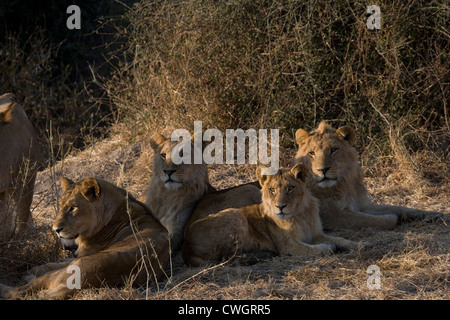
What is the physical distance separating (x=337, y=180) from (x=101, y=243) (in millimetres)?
2216

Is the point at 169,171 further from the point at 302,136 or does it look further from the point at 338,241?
the point at 338,241

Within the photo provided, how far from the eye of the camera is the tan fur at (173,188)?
6.43 metres

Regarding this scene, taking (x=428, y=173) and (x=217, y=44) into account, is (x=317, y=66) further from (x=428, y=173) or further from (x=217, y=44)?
(x=428, y=173)

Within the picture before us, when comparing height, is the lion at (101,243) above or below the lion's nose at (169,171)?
below

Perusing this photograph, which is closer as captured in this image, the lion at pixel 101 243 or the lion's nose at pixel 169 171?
the lion at pixel 101 243

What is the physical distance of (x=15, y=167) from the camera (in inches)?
254

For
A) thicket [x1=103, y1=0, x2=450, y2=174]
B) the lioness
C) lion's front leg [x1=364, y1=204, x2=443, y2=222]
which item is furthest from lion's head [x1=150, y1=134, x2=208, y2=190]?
thicket [x1=103, y1=0, x2=450, y2=174]

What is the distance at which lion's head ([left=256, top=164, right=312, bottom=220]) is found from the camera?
5863mm

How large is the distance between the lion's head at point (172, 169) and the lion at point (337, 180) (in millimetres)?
901

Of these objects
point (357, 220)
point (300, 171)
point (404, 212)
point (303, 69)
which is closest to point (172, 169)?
point (300, 171)

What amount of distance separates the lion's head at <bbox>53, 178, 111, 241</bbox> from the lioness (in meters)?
0.78

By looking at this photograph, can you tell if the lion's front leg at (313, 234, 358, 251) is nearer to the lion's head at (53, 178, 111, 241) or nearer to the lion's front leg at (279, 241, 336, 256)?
the lion's front leg at (279, 241, 336, 256)

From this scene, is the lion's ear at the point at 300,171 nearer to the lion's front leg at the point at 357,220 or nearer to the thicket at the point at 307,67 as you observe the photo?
the lion's front leg at the point at 357,220

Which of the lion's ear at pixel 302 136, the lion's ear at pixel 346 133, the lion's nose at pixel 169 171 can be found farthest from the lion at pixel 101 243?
the lion's ear at pixel 346 133
